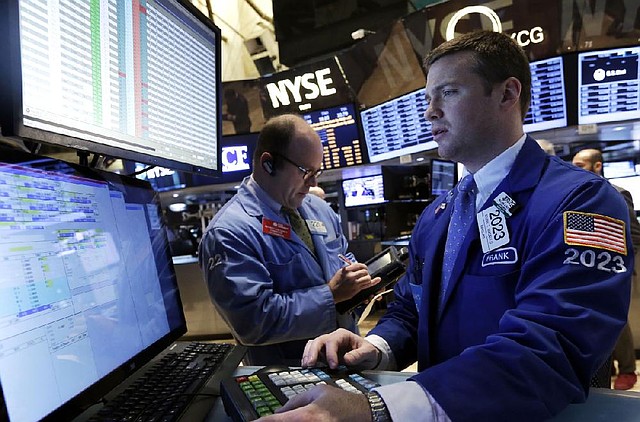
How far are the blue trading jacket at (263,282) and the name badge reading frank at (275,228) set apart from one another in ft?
0.04

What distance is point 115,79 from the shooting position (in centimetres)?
92

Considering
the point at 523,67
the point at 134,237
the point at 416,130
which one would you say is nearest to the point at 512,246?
the point at 523,67

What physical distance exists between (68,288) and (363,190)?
512 centimetres

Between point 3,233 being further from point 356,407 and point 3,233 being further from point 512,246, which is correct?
point 512,246

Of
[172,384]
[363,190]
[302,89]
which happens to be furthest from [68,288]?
[363,190]

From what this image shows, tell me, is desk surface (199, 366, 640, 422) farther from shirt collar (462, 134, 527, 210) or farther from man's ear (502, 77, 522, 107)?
man's ear (502, 77, 522, 107)

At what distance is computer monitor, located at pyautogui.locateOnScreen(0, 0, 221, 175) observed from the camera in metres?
0.68

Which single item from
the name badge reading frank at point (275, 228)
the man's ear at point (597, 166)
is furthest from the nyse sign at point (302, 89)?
the name badge reading frank at point (275, 228)

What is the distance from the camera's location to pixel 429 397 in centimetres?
66

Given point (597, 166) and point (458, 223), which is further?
point (597, 166)

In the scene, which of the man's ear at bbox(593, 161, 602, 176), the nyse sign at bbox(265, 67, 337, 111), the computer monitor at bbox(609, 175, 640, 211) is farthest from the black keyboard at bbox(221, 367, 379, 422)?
the computer monitor at bbox(609, 175, 640, 211)

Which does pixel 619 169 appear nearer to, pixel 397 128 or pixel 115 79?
pixel 397 128

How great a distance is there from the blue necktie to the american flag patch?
0.80ft

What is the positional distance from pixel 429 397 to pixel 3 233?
23.2 inches
